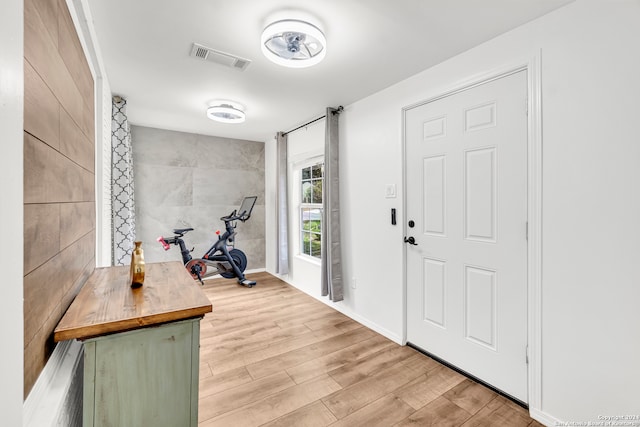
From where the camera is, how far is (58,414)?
0.83 m

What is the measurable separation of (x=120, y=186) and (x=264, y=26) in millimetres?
2172

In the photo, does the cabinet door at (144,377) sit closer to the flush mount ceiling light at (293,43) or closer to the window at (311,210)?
the flush mount ceiling light at (293,43)

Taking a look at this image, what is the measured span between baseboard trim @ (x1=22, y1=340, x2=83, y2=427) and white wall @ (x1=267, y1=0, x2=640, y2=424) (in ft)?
7.11

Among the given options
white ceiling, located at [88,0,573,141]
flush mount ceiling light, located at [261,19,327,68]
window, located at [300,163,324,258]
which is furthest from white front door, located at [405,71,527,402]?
window, located at [300,163,324,258]

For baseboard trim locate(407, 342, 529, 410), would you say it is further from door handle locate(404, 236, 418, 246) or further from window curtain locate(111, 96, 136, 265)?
window curtain locate(111, 96, 136, 265)

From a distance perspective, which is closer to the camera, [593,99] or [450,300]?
[593,99]

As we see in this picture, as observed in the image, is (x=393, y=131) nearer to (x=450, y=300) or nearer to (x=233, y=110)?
(x=450, y=300)

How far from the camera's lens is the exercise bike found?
3969 millimetres

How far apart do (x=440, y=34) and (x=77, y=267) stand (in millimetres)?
2336
